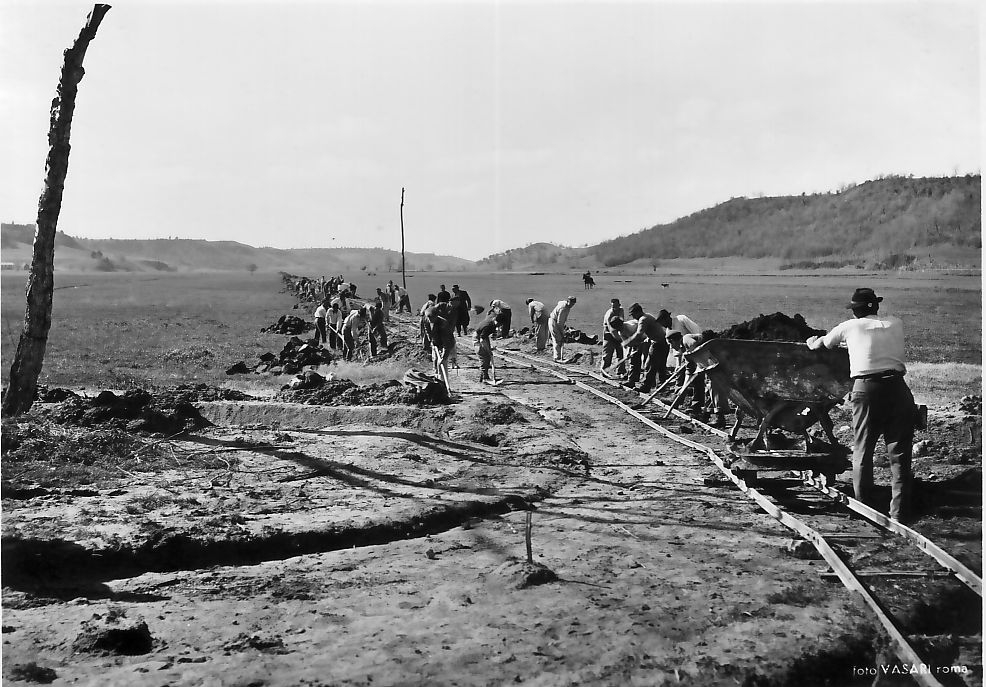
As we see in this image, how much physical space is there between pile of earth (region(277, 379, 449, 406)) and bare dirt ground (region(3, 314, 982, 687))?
10.7ft

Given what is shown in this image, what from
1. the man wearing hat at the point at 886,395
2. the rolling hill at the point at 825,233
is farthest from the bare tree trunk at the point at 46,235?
the rolling hill at the point at 825,233

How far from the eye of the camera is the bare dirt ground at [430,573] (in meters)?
4.28

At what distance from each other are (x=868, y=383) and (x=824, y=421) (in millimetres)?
2030

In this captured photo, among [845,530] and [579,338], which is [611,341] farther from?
[845,530]

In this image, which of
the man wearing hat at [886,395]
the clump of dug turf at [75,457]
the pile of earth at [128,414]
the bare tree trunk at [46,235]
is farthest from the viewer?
the pile of earth at [128,414]

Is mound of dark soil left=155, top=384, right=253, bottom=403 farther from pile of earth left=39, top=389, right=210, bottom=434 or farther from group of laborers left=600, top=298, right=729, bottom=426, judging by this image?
group of laborers left=600, top=298, right=729, bottom=426

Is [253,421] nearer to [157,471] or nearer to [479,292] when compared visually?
[157,471]

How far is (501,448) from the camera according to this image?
9961 millimetres

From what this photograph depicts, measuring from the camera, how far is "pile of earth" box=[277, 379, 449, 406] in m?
12.8

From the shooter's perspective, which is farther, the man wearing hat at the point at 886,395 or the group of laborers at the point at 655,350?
the group of laborers at the point at 655,350

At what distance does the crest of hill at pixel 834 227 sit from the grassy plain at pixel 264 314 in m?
2.87

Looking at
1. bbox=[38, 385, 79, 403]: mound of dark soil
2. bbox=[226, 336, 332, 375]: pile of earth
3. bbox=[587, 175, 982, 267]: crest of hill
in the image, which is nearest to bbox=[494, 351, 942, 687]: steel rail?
bbox=[38, 385, 79, 403]: mound of dark soil

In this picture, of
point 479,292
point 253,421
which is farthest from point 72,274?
point 253,421

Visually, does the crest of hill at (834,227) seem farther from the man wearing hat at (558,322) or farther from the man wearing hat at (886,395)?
the man wearing hat at (886,395)
